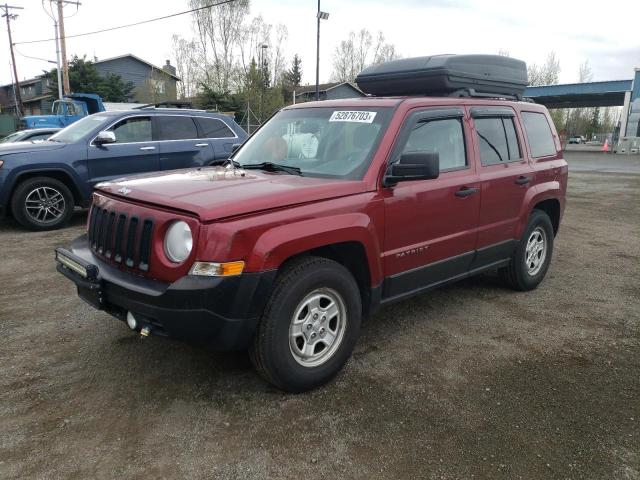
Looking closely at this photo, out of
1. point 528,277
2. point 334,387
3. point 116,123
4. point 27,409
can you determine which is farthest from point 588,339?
point 116,123

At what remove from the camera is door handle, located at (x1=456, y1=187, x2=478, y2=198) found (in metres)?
3.97

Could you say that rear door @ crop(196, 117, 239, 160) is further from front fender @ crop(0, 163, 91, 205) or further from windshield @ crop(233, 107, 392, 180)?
windshield @ crop(233, 107, 392, 180)

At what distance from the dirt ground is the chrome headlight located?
3.14ft

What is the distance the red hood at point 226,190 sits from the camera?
2754 mm

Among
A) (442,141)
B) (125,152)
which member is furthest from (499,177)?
(125,152)

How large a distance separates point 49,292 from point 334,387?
3.28m

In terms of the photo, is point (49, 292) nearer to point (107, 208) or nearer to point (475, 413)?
point (107, 208)

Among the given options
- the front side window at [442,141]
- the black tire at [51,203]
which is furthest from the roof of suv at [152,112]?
the front side window at [442,141]

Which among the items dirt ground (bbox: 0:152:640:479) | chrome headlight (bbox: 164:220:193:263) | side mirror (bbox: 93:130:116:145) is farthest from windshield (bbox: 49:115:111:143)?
chrome headlight (bbox: 164:220:193:263)

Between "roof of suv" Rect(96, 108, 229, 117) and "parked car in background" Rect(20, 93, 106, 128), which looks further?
"parked car in background" Rect(20, 93, 106, 128)

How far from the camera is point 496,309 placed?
184 inches

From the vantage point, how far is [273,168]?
3.71 metres

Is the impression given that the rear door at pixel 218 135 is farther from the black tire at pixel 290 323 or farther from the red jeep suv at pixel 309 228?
the black tire at pixel 290 323

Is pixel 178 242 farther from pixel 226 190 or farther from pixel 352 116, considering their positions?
pixel 352 116
